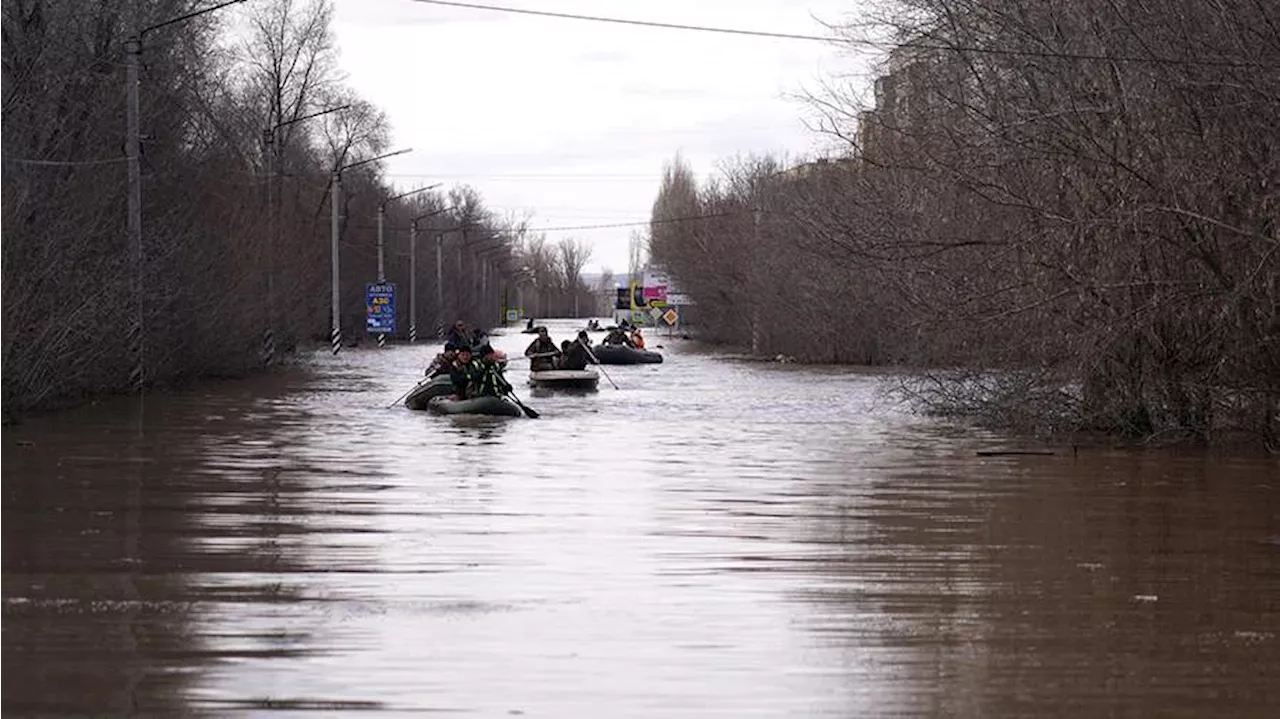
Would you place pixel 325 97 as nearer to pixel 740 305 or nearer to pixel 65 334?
pixel 740 305

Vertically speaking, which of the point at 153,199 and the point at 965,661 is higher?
the point at 153,199

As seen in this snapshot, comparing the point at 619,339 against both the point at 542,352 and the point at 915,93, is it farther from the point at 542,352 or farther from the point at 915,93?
the point at 915,93

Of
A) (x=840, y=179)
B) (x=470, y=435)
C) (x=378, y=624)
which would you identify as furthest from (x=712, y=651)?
(x=840, y=179)

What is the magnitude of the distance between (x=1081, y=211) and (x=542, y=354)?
24691 mm

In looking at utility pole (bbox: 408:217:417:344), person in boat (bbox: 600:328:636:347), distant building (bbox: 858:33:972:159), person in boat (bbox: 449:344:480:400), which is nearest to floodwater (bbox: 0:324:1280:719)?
distant building (bbox: 858:33:972:159)

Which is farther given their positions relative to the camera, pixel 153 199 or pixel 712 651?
pixel 153 199

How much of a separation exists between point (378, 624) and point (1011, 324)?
51.7ft

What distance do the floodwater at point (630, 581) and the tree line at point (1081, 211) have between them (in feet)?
4.74

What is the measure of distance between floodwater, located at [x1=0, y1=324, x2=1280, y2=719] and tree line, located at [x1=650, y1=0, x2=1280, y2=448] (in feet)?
4.74

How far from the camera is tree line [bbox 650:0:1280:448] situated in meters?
21.8

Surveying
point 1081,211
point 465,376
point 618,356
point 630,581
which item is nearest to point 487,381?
point 465,376

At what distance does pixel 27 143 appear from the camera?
3120 cm

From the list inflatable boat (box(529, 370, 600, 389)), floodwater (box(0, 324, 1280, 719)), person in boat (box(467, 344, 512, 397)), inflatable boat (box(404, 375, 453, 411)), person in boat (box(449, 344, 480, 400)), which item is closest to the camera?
floodwater (box(0, 324, 1280, 719))

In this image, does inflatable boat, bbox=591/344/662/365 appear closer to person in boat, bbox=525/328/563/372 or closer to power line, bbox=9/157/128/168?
Answer: person in boat, bbox=525/328/563/372
